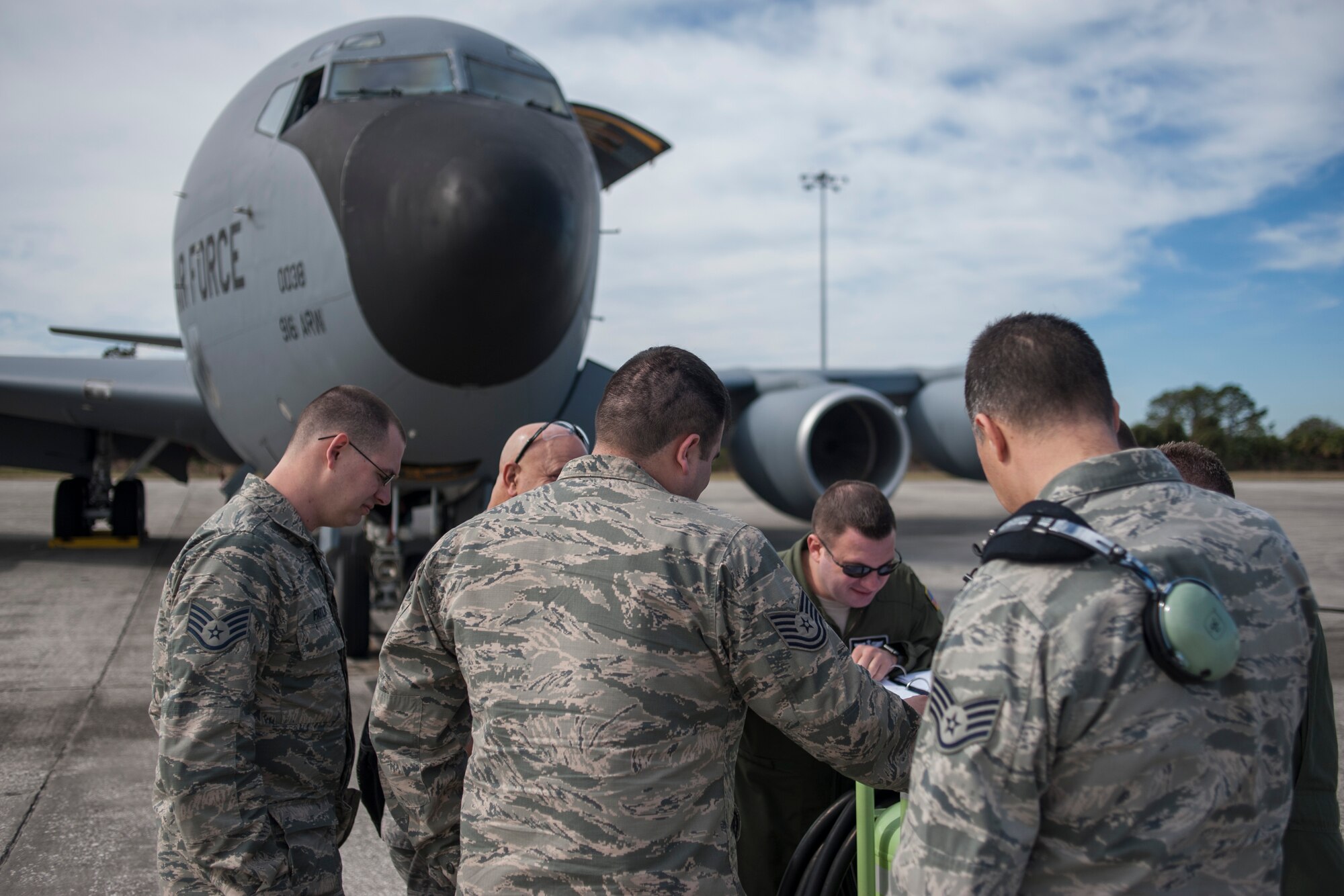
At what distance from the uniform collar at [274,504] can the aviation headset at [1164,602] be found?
1.51 metres

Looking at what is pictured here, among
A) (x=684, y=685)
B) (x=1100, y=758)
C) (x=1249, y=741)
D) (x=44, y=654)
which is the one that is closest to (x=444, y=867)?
(x=684, y=685)

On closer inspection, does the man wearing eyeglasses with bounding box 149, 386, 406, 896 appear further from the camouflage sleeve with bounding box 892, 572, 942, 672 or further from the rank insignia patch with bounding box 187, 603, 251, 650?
the camouflage sleeve with bounding box 892, 572, 942, 672

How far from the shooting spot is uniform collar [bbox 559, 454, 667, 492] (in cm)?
170

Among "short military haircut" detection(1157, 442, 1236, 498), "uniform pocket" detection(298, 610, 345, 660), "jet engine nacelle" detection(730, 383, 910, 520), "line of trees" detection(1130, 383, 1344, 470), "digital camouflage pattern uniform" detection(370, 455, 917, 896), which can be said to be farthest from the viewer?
"line of trees" detection(1130, 383, 1344, 470)

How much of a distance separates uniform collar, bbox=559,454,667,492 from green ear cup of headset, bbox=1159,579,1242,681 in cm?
85

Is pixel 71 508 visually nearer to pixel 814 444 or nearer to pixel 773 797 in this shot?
pixel 814 444

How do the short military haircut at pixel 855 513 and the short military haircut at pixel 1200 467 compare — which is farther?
the short military haircut at pixel 855 513

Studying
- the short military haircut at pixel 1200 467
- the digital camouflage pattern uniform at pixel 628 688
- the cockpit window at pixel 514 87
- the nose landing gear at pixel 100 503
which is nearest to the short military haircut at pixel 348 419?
the digital camouflage pattern uniform at pixel 628 688

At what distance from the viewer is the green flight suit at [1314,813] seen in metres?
1.63

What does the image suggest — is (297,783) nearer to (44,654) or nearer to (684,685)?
(684,685)

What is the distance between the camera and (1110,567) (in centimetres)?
115

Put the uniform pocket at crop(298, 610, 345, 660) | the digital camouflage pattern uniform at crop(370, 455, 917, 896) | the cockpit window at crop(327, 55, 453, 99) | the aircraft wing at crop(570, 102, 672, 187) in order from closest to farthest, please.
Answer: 1. the digital camouflage pattern uniform at crop(370, 455, 917, 896)
2. the uniform pocket at crop(298, 610, 345, 660)
3. the cockpit window at crop(327, 55, 453, 99)
4. the aircraft wing at crop(570, 102, 672, 187)

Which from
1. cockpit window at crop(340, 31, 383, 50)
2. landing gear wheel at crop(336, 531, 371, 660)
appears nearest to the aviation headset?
landing gear wheel at crop(336, 531, 371, 660)

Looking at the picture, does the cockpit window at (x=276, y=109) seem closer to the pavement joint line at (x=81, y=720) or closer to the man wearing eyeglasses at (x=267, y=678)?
the pavement joint line at (x=81, y=720)
